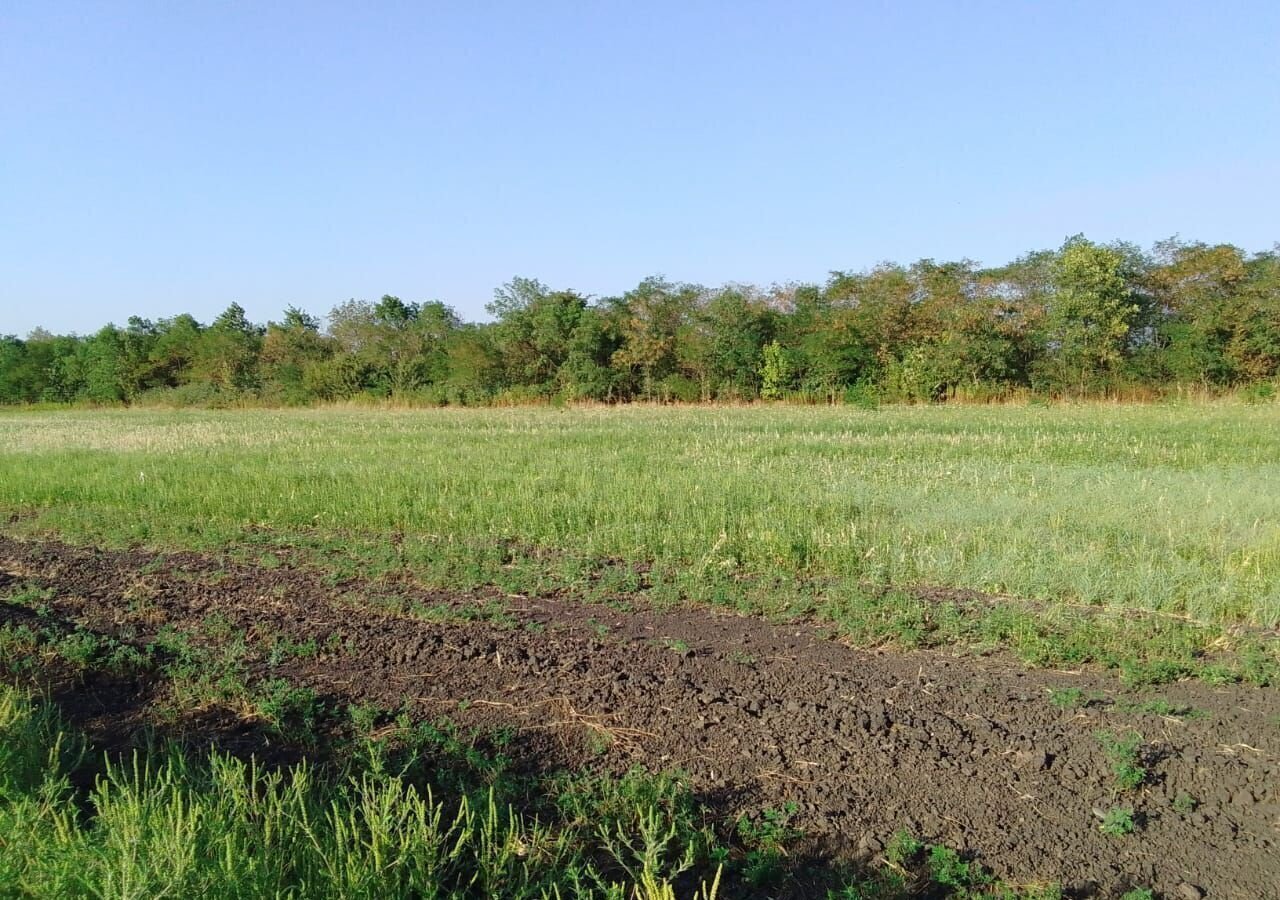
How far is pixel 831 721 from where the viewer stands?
4.35 metres

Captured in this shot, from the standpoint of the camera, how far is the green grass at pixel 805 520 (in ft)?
19.7

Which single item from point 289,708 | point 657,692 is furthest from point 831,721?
point 289,708

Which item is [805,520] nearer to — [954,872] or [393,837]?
[954,872]

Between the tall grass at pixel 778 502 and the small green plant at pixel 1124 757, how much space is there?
227 centimetres

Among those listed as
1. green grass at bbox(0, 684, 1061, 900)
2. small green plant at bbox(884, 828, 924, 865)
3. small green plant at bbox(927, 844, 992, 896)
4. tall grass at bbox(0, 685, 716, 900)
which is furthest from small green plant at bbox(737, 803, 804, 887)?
small green plant at bbox(927, 844, 992, 896)

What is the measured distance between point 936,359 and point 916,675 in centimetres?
3371

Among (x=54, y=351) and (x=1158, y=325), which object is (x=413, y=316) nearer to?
(x=54, y=351)

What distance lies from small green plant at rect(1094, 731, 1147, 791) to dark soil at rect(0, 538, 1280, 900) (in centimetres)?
4

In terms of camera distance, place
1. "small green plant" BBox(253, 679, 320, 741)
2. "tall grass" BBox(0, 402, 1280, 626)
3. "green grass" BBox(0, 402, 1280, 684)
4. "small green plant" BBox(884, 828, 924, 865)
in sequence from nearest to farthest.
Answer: "small green plant" BBox(884, 828, 924, 865), "small green plant" BBox(253, 679, 320, 741), "green grass" BBox(0, 402, 1280, 684), "tall grass" BBox(0, 402, 1280, 626)

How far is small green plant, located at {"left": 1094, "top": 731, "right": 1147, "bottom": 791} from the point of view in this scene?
375cm

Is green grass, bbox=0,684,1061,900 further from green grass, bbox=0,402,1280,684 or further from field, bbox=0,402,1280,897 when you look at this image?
green grass, bbox=0,402,1280,684

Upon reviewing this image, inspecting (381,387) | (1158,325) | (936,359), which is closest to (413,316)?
(381,387)

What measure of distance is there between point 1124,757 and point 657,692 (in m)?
2.30

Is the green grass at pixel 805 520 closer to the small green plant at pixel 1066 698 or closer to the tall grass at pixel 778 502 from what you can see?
the tall grass at pixel 778 502
